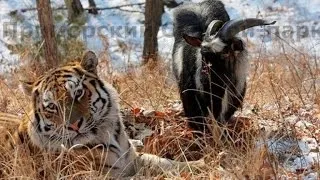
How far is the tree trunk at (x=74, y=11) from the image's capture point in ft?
52.5

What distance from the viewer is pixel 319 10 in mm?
17125

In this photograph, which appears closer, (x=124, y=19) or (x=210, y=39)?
(x=210, y=39)

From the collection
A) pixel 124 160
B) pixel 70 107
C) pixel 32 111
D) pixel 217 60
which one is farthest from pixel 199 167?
pixel 217 60

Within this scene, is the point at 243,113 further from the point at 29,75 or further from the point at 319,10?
the point at 319,10

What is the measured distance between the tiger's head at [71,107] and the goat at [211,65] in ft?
3.72

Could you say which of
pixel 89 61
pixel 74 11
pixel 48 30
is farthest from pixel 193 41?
pixel 74 11

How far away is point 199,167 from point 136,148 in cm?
115

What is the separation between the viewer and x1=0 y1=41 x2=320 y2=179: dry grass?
12.9ft

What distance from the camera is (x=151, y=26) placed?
1077 centimetres

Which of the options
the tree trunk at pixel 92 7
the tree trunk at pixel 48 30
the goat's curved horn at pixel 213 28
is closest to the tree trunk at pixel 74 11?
the tree trunk at pixel 92 7

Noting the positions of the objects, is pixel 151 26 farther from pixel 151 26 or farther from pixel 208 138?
pixel 208 138

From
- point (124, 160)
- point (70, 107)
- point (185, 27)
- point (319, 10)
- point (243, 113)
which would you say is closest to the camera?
point (70, 107)

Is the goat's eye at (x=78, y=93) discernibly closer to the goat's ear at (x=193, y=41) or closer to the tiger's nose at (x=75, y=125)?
the tiger's nose at (x=75, y=125)

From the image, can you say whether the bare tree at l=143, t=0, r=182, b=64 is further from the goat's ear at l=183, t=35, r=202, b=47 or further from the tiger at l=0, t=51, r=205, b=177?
the tiger at l=0, t=51, r=205, b=177
